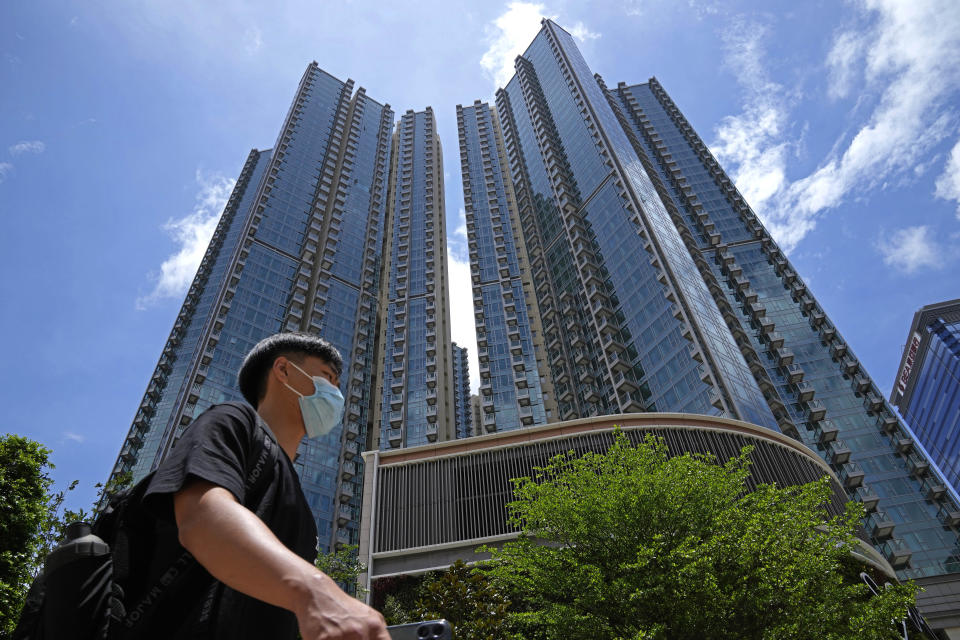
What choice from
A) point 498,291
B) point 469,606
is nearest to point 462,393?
point 498,291

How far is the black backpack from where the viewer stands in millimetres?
1601

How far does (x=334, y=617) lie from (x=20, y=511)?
53.5 ft

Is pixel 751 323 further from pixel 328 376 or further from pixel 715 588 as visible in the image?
pixel 328 376

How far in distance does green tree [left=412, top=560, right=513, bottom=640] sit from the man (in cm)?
1431

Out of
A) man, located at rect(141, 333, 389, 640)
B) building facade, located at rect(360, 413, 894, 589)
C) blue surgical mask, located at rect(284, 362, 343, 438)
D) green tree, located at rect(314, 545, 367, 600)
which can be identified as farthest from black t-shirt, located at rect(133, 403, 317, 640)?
building facade, located at rect(360, 413, 894, 589)

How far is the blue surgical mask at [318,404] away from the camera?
2689 millimetres

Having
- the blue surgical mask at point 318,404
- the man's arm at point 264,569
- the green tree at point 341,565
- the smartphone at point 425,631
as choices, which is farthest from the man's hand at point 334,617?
the green tree at point 341,565

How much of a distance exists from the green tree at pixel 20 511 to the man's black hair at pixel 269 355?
14.4 meters

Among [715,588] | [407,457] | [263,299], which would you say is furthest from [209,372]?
[715,588]

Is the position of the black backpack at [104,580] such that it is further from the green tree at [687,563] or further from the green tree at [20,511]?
the green tree at [20,511]

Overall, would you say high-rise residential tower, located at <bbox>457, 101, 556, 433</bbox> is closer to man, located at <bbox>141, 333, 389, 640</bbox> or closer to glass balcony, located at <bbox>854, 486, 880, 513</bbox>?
glass balcony, located at <bbox>854, 486, 880, 513</bbox>

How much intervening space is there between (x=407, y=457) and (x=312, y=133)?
65412 millimetres

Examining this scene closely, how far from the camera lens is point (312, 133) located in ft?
279

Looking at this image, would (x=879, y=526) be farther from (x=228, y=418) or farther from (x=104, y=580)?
(x=104, y=580)
